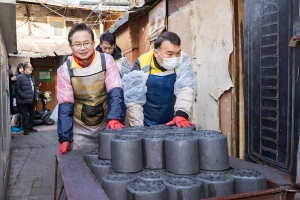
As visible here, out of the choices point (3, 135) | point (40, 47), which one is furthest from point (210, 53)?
point (40, 47)

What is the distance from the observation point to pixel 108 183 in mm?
1711

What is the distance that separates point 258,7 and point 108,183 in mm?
2375

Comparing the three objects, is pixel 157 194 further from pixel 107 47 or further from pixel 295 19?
pixel 107 47

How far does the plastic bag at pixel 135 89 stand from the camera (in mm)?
3152

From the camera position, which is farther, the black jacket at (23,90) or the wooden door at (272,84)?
the black jacket at (23,90)

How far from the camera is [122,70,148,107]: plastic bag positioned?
3152 millimetres

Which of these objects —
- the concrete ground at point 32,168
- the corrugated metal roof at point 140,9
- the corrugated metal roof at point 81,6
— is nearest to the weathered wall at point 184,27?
the corrugated metal roof at point 140,9

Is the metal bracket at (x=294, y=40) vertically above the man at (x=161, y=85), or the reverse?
the metal bracket at (x=294, y=40)

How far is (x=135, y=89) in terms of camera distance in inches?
124

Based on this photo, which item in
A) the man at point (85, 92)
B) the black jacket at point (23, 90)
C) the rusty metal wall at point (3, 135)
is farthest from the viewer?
the black jacket at point (23, 90)

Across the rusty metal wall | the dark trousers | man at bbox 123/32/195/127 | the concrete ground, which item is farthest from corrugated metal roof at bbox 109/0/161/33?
man at bbox 123/32/195/127

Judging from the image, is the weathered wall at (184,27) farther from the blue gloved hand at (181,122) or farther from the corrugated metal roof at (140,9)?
the blue gloved hand at (181,122)

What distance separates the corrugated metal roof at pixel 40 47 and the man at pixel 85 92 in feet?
36.9

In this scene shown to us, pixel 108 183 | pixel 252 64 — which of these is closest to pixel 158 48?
pixel 252 64
